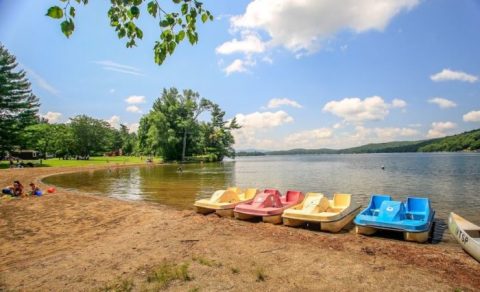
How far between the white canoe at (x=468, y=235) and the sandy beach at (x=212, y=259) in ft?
0.82

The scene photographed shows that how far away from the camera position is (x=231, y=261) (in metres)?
7.44

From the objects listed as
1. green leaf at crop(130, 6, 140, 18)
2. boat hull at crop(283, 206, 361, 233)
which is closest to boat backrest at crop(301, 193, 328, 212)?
boat hull at crop(283, 206, 361, 233)

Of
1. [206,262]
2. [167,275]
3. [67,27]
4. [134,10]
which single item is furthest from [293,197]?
[67,27]

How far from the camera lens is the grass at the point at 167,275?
6.07m

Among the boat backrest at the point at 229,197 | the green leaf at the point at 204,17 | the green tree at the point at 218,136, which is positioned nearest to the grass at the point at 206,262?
the green leaf at the point at 204,17

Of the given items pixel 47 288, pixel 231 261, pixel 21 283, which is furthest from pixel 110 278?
pixel 231 261

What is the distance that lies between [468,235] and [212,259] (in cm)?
751

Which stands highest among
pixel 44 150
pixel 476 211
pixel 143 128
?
pixel 143 128

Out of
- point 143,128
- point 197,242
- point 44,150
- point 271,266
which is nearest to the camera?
point 271,266

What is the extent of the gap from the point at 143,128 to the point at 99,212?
73.7 m

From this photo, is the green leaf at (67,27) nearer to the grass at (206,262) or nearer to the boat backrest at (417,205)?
the grass at (206,262)

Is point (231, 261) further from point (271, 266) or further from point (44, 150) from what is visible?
point (44, 150)

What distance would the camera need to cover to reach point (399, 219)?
420 inches

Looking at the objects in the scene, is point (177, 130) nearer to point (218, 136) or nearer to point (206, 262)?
point (218, 136)
